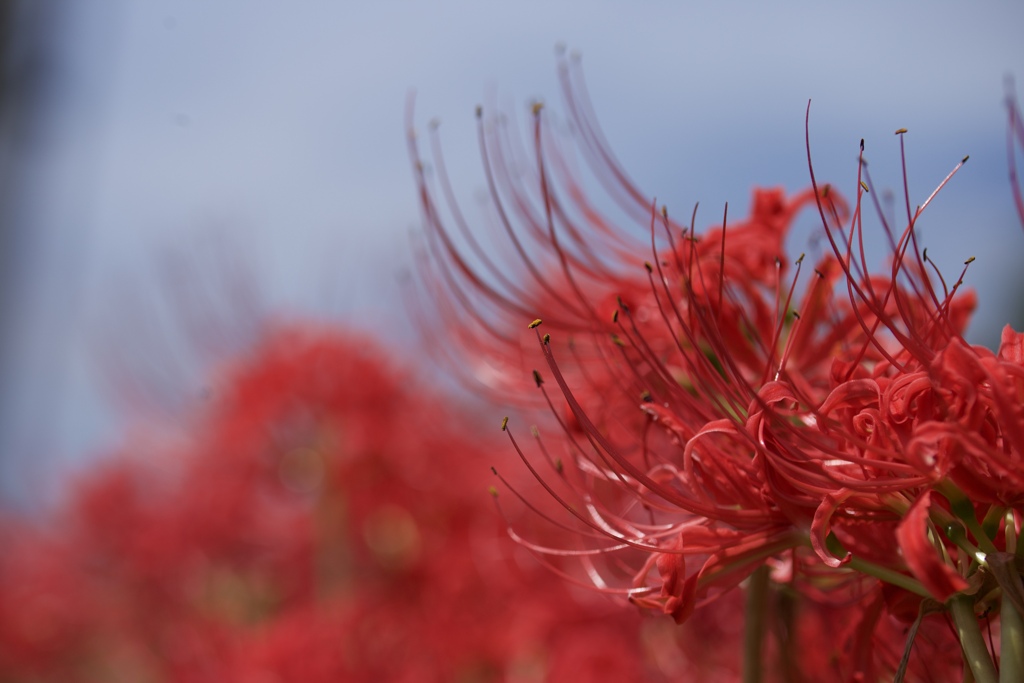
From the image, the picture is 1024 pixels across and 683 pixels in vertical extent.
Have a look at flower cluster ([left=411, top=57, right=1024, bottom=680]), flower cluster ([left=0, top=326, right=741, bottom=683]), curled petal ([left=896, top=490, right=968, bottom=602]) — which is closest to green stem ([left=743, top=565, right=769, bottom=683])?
flower cluster ([left=411, top=57, right=1024, bottom=680])

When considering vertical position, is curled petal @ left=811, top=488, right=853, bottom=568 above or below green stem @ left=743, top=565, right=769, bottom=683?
above

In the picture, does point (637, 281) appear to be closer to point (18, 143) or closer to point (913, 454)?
point (913, 454)

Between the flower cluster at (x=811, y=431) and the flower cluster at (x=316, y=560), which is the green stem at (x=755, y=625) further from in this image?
the flower cluster at (x=316, y=560)

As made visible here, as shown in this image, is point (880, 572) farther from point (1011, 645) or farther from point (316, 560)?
point (316, 560)

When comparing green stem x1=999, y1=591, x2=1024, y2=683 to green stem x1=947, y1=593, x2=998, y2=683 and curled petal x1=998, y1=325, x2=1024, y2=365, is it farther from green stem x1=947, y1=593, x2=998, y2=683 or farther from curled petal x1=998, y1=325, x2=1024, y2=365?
curled petal x1=998, y1=325, x2=1024, y2=365

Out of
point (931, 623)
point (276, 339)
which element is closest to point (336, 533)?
point (276, 339)

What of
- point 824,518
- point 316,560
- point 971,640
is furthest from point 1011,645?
point 316,560
